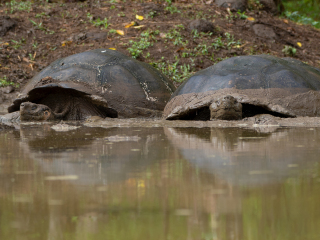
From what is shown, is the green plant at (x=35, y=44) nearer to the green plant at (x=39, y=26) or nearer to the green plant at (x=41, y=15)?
the green plant at (x=39, y=26)

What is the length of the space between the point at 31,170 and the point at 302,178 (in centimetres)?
104

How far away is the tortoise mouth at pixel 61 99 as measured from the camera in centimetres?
558

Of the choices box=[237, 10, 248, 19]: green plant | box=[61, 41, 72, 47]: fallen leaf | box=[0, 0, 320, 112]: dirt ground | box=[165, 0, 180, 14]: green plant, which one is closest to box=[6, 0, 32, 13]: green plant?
box=[0, 0, 320, 112]: dirt ground

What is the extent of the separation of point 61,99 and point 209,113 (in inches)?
93.5

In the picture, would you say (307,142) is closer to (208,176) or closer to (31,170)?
(208,176)

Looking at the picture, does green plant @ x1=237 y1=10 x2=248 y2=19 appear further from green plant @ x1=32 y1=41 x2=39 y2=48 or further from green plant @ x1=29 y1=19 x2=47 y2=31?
green plant @ x1=32 y1=41 x2=39 y2=48

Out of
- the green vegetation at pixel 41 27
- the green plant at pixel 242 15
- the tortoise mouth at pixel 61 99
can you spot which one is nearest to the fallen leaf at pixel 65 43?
the green vegetation at pixel 41 27

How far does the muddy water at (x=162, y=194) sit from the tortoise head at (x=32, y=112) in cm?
334

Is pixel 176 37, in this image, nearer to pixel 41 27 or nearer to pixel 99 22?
pixel 99 22

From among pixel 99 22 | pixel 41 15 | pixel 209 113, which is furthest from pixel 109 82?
pixel 41 15

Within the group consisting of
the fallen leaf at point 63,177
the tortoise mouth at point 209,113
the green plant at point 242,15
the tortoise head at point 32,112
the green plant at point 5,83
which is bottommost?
the fallen leaf at point 63,177

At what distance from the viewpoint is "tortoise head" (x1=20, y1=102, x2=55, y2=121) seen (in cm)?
529

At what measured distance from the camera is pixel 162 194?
3.99 ft

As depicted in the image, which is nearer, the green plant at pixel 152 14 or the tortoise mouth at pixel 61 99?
the tortoise mouth at pixel 61 99
